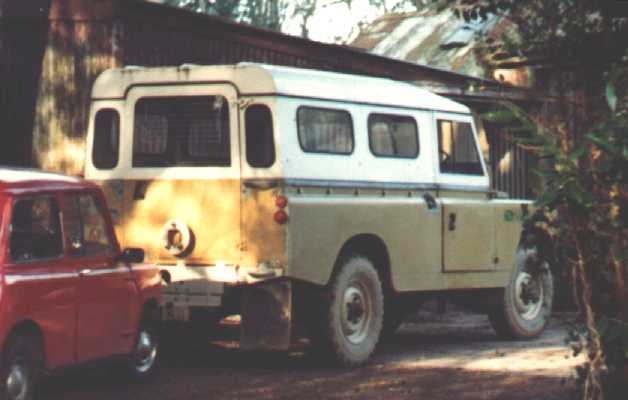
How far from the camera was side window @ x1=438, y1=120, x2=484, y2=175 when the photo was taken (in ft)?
51.4

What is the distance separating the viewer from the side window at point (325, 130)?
538 inches

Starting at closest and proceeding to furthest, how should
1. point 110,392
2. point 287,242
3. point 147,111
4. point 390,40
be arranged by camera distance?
point 110,392 → point 287,242 → point 147,111 → point 390,40

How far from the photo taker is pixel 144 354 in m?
12.7

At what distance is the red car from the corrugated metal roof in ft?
49.6

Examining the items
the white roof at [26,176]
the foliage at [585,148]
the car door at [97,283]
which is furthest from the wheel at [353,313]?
the foliage at [585,148]

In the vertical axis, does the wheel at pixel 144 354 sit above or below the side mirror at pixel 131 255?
below

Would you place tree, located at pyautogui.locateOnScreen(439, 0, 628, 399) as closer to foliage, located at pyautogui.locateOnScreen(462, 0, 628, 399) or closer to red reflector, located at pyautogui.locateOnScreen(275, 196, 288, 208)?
foliage, located at pyautogui.locateOnScreen(462, 0, 628, 399)

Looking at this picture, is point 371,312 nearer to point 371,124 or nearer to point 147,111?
point 371,124

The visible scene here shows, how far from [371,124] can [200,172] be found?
6.11 feet

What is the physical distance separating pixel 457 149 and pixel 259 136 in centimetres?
313

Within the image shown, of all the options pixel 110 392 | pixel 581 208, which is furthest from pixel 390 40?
pixel 581 208

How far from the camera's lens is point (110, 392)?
1200cm

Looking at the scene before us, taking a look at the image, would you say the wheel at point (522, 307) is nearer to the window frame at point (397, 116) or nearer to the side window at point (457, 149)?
the side window at point (457, 149)

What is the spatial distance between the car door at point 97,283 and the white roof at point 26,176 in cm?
16
